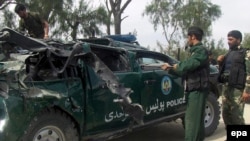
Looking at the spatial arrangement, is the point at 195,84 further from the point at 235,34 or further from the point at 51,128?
the point at 51,128

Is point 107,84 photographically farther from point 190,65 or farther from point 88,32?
point 88,32

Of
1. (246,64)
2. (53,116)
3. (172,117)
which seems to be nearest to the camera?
(53,116)

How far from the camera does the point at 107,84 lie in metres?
5.14

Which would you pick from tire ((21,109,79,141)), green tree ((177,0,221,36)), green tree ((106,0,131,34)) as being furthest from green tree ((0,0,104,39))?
tire ((21,109,79,141))

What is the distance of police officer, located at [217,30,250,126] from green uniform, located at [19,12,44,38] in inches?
123

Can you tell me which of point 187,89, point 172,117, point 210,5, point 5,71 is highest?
point 210,5

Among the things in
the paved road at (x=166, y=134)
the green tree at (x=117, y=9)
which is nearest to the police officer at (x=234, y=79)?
the paved road at (x=166, y=134)

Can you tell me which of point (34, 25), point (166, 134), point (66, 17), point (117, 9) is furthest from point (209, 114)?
point (117, 9)

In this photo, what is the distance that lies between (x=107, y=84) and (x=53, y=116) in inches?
30.2

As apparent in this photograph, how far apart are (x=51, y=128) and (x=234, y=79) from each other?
2828 millimetres

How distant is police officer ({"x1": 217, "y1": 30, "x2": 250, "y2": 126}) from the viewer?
6.20 metres

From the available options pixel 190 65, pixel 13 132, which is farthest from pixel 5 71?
pixel 190 65

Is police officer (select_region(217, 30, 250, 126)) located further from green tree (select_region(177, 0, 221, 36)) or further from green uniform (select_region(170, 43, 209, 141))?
green tree (select_region(177, 0, 221, 36))

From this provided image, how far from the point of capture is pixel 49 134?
4742mm
